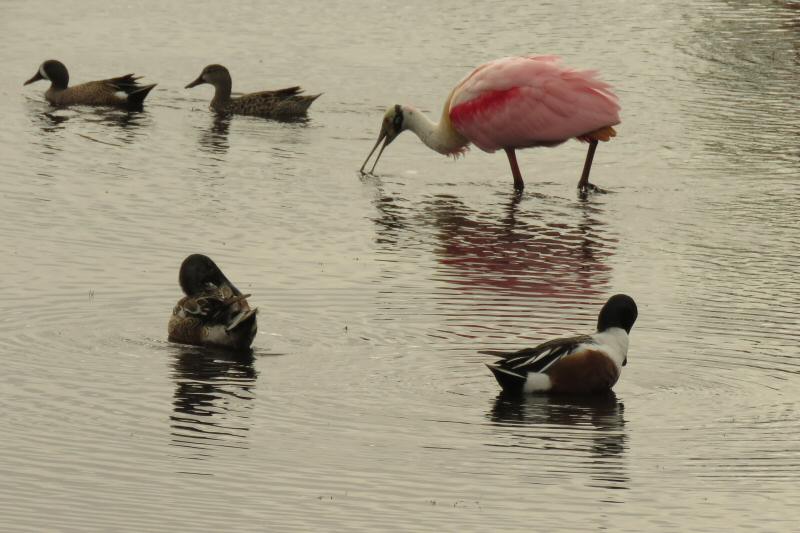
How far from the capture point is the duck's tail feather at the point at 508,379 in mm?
11500

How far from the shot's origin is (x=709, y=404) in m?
11.5

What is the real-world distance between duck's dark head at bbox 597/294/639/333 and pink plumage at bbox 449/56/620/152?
279 inches

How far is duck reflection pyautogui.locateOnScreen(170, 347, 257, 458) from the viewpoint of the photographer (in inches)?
417

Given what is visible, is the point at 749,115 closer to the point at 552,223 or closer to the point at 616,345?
the point at 552,223

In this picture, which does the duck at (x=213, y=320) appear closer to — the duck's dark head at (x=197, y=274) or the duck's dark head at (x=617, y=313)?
the duck's dark head at (x=197, y=274)

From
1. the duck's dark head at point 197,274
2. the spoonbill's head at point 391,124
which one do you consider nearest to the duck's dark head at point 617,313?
the duck's dark head at point 197,274

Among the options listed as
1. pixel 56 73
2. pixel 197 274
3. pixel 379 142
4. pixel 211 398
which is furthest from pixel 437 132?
pixel 211 398

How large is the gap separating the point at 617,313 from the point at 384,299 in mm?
2435

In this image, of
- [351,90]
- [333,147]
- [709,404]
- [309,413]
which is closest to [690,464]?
[709,404]

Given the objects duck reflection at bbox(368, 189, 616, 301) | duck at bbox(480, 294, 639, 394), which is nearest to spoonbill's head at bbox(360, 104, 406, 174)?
duck reflection at bbox(368, 189, 616, 301)

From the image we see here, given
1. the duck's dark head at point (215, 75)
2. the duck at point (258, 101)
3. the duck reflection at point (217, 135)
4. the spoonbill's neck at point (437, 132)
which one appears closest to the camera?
the spoonbill's neck at point (437, 132)

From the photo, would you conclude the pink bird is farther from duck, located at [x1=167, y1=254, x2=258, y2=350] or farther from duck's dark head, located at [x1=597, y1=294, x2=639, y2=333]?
duck's dark head, located at [x1=597, y1=294, x2=639, y2=333]

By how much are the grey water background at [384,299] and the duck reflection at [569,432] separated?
0.03 meters

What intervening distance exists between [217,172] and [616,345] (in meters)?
7.88
